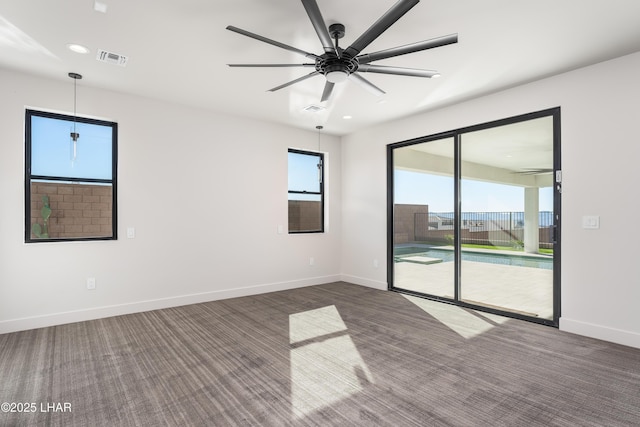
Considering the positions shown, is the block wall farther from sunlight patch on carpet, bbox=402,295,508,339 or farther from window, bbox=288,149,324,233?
sunlight patch on carpet, bbox=402,295,508,339

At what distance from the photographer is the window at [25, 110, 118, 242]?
3.78m

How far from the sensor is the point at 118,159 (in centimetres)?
420

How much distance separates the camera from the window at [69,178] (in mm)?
3775

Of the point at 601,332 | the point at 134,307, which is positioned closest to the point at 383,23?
the point at 601,332

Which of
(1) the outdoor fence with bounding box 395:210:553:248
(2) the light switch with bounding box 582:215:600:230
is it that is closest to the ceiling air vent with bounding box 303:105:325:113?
(1) the outdoor fence with bounding box 395:210:553:248

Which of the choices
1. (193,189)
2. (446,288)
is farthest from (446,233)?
(193,189)

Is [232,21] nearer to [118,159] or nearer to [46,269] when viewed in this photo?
[118,159]

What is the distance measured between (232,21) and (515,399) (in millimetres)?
3504

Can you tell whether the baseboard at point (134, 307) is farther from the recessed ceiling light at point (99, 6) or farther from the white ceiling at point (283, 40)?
the recessed ceiling light at point (99, 6)

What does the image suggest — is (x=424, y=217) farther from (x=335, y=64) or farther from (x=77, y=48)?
(x=77, y=48)

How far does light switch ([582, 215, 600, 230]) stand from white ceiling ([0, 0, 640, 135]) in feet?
4.50

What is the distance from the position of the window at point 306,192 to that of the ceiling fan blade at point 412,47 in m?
3.47

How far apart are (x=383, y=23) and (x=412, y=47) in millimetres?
371

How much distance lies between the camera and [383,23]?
6.93 feet
